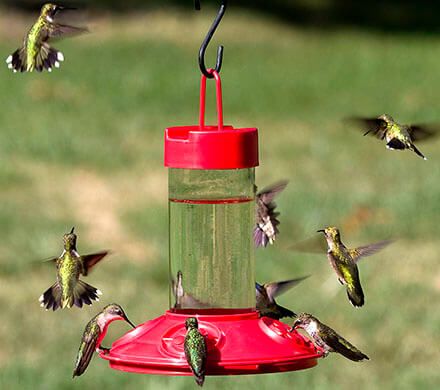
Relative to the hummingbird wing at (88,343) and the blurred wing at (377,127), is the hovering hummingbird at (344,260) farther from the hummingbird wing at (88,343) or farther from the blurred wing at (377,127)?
the hummingbird wing at (88,343)

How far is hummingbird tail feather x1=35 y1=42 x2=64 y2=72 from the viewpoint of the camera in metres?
4.43

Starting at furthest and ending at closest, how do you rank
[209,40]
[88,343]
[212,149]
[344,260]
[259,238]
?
[344,260] → [259,238] → [88,343] → [212,149] → [209,40]

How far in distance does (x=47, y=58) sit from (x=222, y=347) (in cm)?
125

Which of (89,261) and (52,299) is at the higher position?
(89,261)

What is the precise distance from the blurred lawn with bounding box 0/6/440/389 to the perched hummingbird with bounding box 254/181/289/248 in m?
3.48

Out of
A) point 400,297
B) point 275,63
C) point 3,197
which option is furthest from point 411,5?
point 400,297

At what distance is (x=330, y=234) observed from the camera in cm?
459

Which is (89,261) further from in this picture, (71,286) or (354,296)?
(354,296)

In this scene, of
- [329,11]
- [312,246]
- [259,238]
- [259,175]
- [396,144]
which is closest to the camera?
[312,246]

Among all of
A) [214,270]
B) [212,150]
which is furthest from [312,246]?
[212,150]

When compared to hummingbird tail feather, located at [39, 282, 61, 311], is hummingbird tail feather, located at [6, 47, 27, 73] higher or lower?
higher

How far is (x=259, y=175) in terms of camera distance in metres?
14.0

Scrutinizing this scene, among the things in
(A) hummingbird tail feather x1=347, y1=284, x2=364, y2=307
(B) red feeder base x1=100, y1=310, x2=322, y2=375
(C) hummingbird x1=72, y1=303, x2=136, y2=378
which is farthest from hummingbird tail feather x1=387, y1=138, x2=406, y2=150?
(C) hummingbird x1=72, y1=303, x2=136, y2=378

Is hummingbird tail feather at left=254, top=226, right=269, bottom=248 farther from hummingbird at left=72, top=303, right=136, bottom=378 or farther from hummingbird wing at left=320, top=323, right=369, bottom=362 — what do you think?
hummingbird at left=72, top=303, right=136, bottom=378
